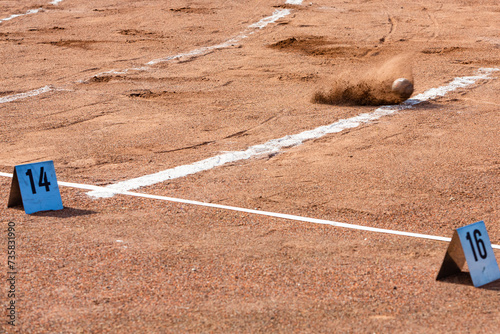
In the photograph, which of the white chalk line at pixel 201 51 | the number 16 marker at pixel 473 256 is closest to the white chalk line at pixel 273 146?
the number 16 marker at pixel 473 256

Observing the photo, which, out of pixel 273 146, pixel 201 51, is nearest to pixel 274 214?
pixel 273 146

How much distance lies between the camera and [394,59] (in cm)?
1234

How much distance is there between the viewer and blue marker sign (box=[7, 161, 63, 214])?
5.61 meters

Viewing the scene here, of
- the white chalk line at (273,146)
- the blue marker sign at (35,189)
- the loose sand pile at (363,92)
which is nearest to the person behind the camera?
the blue marker sign at (35,189)

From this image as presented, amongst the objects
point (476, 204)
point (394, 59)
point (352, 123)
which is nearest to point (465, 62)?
point (394, 59)

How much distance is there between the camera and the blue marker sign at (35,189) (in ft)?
Result: 18.4

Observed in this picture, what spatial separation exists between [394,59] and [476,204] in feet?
22.7

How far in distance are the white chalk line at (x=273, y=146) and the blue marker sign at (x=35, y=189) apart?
51 cm

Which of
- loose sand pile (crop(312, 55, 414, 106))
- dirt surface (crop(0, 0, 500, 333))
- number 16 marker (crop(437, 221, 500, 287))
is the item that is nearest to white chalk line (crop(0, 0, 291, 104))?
dirt surface (crop(0, 0, 500, 333))

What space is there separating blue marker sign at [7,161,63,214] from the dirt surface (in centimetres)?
11

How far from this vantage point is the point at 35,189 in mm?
5633

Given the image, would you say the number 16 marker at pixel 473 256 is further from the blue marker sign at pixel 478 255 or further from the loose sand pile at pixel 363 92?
the loose sand pile at pixel 363 92

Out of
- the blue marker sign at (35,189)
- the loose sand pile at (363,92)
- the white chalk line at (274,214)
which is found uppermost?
the blue marker sign at (35,189)

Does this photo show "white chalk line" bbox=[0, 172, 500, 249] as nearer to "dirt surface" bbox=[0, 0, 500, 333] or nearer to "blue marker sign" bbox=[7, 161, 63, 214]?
"dirt surface" bbox=[0, 0, 500, 333]
